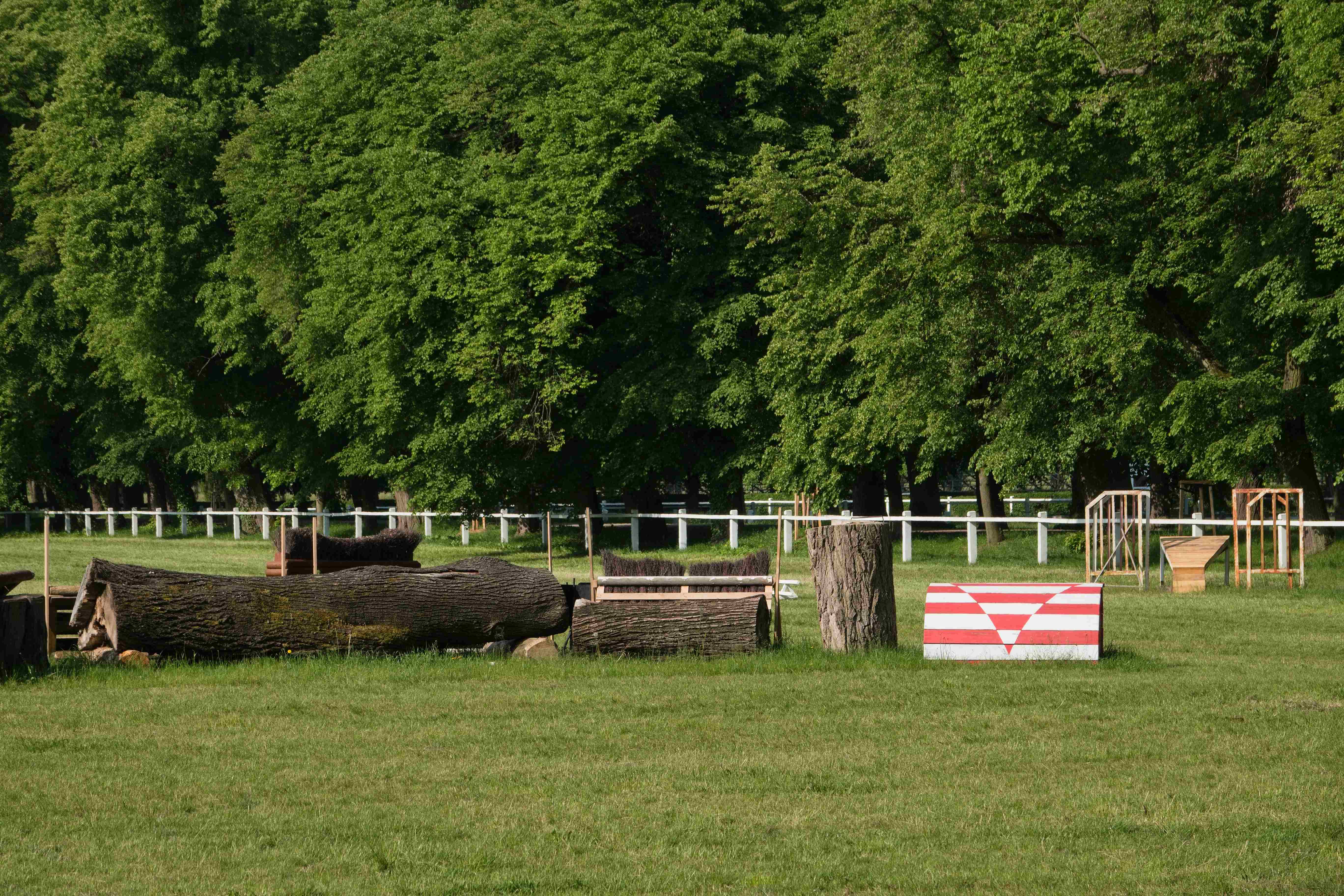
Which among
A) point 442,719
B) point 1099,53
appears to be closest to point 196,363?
point 1099,53

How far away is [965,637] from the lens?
14930mm

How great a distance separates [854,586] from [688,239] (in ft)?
70.9

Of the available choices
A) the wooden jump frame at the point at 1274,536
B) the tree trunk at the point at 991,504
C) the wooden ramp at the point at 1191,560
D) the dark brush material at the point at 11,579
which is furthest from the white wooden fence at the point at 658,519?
the dark brush material at the point at 11,579

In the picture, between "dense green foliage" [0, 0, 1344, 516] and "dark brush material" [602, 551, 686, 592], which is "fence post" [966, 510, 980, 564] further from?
"dark brush material" [602, 551, 686, 592]

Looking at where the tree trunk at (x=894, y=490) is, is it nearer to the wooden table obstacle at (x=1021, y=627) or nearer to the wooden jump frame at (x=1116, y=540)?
the wooden jump frame at (x=1116, y=540)

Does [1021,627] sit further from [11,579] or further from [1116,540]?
[1116,540]

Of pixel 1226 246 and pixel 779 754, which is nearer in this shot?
pixel 779 754

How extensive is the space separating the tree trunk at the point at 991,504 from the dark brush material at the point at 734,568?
15414mm

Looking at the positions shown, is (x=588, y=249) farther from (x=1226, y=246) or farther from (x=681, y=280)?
(x=1226, y=246)

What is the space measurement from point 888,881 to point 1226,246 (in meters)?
22.6

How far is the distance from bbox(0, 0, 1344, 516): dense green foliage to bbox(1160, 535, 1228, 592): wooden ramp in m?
3.80

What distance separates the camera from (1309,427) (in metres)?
27.8

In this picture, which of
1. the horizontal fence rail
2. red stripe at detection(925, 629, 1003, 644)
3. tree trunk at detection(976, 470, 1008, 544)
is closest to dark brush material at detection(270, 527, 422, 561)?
the horizontal fence rail

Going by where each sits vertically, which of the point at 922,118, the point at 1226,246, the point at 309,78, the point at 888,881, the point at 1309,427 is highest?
the point at 309,78
